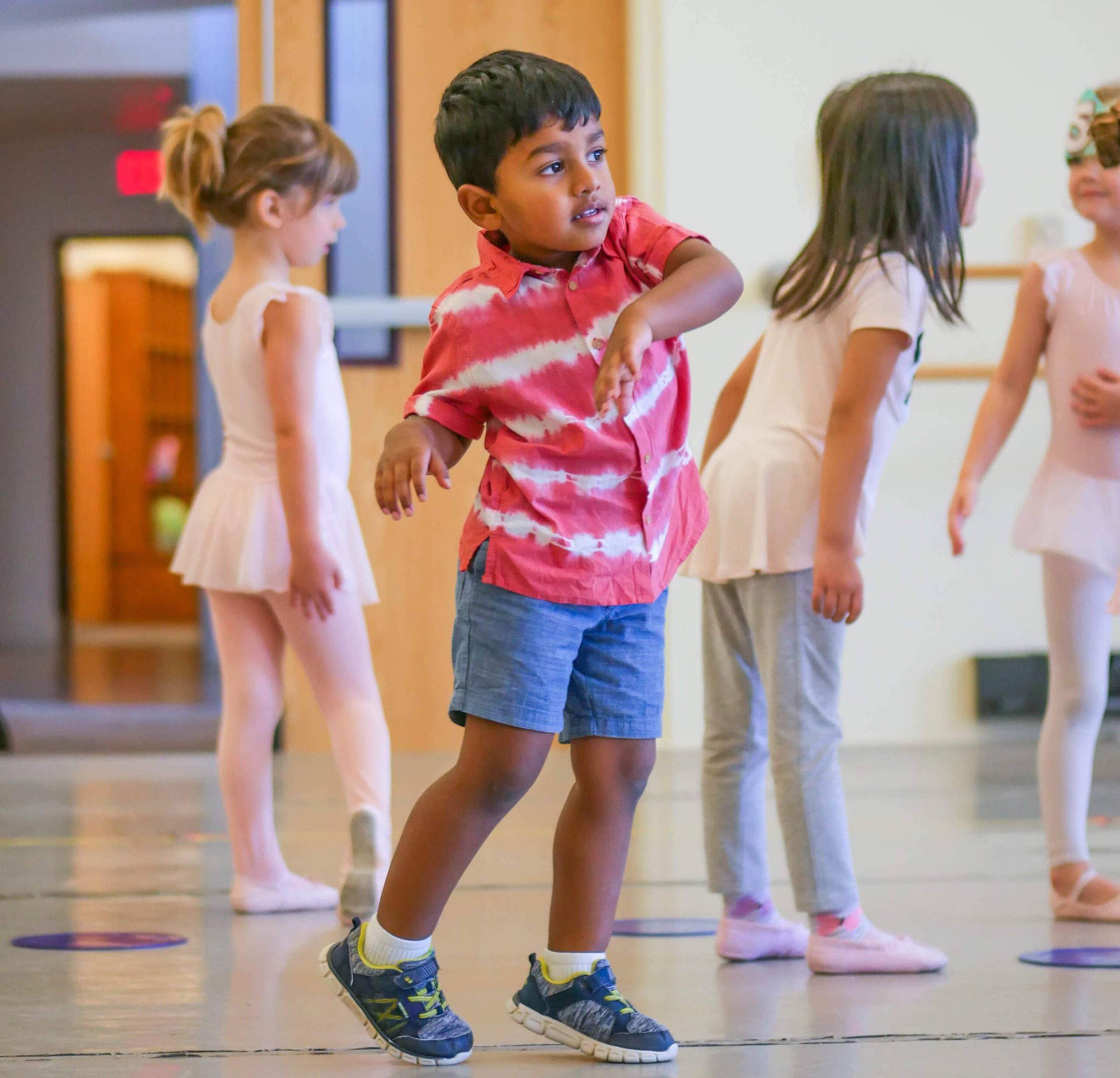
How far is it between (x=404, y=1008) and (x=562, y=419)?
19.3 inches

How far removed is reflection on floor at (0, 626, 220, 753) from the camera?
3670 mm

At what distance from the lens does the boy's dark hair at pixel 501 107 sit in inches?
47.4

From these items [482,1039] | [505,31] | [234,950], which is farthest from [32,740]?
[482,1039]

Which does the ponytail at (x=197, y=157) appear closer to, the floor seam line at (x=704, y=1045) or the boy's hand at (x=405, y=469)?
the boy's hand at (x=405, y=469)

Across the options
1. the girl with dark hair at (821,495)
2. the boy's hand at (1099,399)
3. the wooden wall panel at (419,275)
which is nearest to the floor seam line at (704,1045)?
the girl with dark hair at (821,495)

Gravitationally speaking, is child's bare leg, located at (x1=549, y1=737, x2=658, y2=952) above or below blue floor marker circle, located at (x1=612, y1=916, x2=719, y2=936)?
above

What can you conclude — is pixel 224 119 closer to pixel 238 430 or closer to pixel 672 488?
pixel 238 430

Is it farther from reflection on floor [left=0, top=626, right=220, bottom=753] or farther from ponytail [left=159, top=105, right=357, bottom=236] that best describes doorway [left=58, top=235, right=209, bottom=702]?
ponytail [left=159, top=105, right=357, bottom=236]

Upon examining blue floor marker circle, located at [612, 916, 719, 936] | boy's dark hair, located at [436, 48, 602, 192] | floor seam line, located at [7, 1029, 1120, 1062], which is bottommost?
blue floor marker circle, located at [612, 916, 719, 936]

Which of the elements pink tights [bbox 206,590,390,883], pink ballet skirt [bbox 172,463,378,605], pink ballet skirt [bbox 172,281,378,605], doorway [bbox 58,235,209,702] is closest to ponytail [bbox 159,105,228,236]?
pink ballet skirt [bbox 172,281,378,605]

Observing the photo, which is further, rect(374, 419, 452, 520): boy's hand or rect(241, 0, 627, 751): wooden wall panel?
rect(241, 0, 627, 751): wooden wall panel

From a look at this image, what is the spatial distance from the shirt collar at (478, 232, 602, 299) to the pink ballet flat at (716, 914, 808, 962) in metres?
0.74

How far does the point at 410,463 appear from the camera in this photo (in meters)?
1.19

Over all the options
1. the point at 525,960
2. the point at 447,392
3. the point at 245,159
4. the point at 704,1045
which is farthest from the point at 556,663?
the point at 245,159
